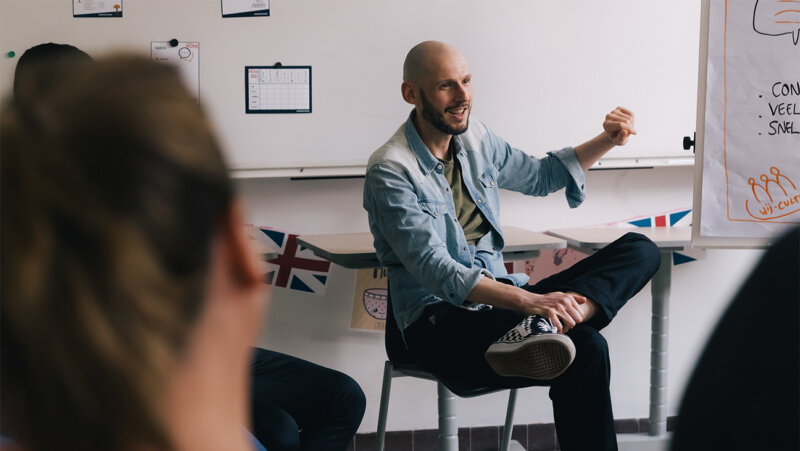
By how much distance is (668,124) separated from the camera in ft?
9.65

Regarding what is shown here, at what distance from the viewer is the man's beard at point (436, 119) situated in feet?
7.27

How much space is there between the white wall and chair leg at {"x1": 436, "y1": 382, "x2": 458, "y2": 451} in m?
0.66

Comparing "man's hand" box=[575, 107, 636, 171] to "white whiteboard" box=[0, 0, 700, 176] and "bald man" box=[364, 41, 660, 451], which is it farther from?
"white whiteboard" box=[0, 0, 700, 176]

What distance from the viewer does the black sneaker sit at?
1730 mm

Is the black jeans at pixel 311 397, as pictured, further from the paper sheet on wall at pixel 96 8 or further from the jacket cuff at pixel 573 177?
the paper sheet on wall at pixel 96 8

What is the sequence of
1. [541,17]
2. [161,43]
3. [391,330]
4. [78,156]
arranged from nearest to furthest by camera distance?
[78,156] → [391,330] → [161,43] → [541,17]

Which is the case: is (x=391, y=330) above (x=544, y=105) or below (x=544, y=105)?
below

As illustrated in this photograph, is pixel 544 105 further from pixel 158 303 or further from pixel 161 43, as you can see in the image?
pixel 158 303

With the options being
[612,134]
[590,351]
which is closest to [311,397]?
[590,351]

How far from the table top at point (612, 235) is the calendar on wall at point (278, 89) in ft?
3.13

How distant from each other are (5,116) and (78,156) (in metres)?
0.05

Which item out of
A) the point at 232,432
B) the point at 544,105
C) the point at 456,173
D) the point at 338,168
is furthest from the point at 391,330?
the point at 232,432

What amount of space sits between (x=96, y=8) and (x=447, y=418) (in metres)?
1.66

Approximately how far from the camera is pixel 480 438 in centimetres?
307
